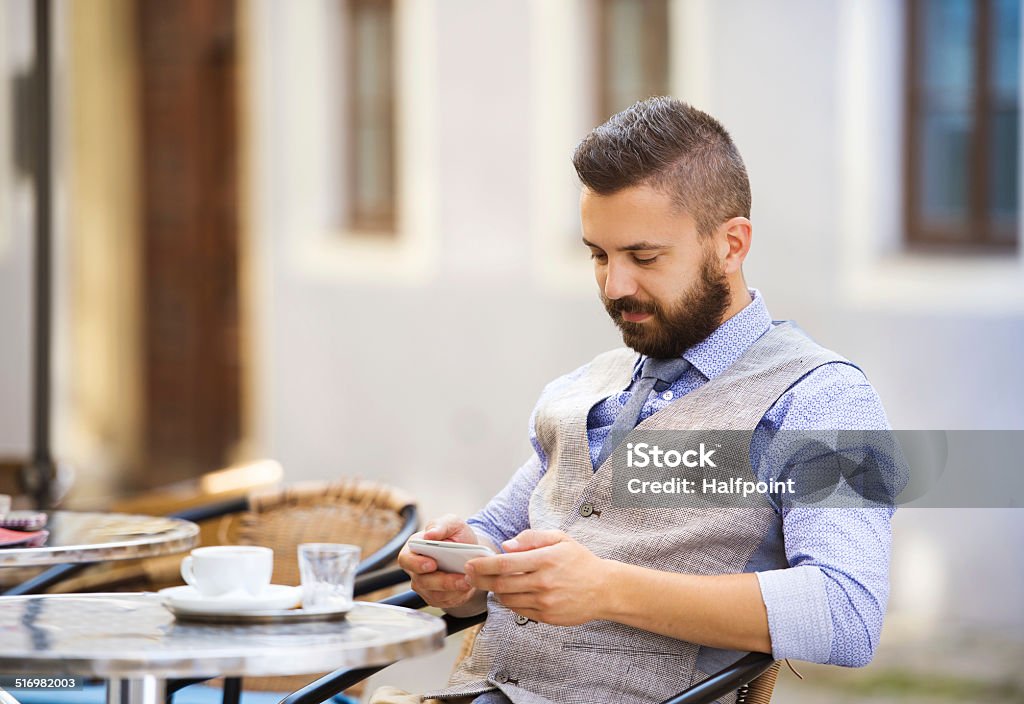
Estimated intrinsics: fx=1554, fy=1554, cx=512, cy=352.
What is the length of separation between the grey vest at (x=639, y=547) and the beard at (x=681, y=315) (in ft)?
0.27

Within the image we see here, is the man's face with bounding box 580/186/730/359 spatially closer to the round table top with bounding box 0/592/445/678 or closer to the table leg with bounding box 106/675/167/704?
the round table top with bounding box 0/592/445/678

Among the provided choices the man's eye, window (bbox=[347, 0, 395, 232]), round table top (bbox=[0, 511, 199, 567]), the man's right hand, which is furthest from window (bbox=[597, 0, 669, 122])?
the man's right hand

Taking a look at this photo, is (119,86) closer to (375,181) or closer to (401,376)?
(375,181)

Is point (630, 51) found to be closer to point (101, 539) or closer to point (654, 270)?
point (654, 270)

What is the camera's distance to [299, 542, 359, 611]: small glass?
195 centimetres

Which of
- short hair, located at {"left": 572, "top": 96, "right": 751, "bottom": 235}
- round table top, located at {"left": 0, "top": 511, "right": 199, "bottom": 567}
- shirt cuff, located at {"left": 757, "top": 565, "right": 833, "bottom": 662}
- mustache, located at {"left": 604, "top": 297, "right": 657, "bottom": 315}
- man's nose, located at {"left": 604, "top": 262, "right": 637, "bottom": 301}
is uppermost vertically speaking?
short hair, located at {"left": 572, "top": 96, "right": 751, "bottom": 235}

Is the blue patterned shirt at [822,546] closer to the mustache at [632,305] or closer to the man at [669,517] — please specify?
the man at [669,517]

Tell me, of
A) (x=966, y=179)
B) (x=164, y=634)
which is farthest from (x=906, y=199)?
(x=164, y=634)

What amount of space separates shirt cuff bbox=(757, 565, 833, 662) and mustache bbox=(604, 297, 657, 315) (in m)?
0.50

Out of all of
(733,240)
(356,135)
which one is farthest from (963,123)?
(733,240)

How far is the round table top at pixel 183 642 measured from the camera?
1.69 m

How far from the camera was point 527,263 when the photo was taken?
27.2 ft

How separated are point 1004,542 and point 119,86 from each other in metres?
6.70

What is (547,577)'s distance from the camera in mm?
2051
